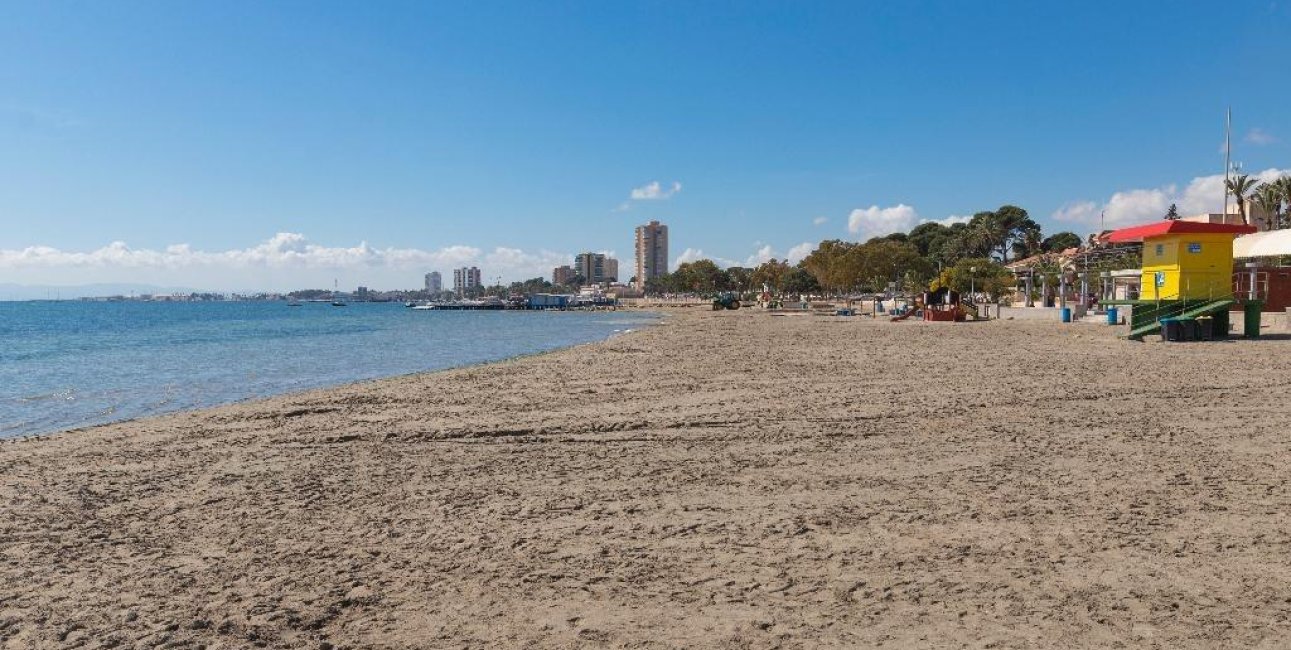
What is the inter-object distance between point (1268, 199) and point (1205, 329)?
1942 inches

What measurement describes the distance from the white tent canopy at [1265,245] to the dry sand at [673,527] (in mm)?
28429

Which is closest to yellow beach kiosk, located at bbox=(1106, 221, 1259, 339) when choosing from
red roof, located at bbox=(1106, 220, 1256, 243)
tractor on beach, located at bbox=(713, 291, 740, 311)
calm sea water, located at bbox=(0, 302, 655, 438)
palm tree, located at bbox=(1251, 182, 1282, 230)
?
red roof, located at bbox=(1106, 220, 1256, 243)

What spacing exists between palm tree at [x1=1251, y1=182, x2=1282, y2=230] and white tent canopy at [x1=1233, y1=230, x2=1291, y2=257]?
96.8ft

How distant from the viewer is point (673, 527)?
619 cm

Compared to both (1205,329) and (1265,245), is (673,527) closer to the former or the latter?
(1205,329)

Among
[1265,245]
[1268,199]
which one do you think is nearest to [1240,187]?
[1268,199]

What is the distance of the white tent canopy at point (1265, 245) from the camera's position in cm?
3524

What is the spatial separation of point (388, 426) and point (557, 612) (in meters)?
7.65

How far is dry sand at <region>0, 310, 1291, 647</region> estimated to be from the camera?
174 inches

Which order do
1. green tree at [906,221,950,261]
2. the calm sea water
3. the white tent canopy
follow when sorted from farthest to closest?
1. green tree at [906,221,950,261]
2. the white tent canopy
3. the calm sea water

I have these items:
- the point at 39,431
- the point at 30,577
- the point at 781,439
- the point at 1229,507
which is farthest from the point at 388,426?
the point at 1229,507

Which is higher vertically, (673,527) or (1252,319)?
(1252,319)

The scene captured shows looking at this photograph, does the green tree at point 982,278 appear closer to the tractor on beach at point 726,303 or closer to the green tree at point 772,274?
the tractor on beach at point 726,303

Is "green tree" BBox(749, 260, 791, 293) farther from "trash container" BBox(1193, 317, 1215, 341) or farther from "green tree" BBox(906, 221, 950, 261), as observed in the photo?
"trash container" BBox(1193, 317, 1215, 341)
